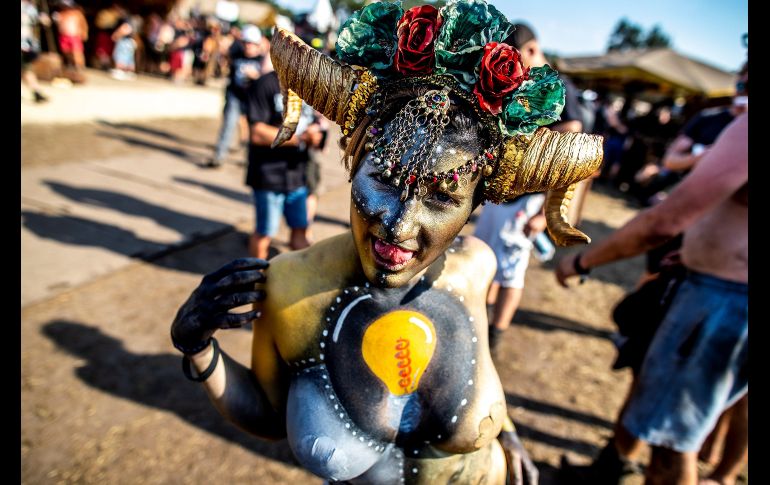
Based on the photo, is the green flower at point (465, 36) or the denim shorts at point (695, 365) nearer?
the green flower at point (465, 36)

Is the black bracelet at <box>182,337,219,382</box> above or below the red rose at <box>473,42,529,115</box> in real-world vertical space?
below

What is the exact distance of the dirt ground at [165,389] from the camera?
2377 mm

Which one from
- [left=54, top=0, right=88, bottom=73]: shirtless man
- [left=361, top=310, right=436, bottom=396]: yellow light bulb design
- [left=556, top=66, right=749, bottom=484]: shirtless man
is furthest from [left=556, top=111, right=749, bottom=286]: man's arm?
[left=54, top=0, right=88, bottom=73]: shirtless man

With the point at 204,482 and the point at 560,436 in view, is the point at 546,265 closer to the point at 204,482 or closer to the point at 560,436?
the point at 560,436

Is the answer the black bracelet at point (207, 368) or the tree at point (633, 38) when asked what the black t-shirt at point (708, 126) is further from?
the tree at point (633, 38)

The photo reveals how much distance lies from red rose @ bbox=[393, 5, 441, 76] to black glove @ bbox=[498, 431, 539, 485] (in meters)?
1.29

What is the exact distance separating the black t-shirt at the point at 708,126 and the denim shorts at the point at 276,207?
3.90 metres

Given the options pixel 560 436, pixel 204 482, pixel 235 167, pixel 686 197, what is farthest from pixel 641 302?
pixel 235 167

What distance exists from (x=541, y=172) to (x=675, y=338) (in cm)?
166

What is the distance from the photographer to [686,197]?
1914 millimetres

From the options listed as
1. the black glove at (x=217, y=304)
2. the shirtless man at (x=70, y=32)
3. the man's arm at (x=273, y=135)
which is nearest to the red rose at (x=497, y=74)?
the black glove at (x=217, y=304)

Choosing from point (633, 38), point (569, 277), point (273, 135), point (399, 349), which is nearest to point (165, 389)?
point (273, 135)

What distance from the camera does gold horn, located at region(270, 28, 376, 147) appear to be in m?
1.13

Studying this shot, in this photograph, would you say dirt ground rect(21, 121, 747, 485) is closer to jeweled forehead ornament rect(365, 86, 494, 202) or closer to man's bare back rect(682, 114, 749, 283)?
man's bare back rect(682, 114, 749, 283)
